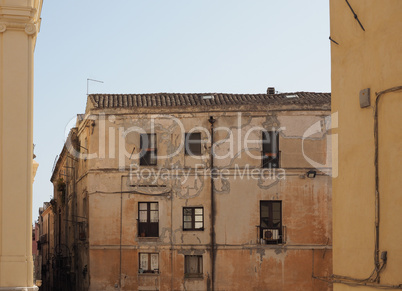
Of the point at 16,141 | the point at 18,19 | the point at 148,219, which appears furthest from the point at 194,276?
the point at 18,19

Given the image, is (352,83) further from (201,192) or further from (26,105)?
(201,192)

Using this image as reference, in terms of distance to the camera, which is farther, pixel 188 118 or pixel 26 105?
pixel 188 118

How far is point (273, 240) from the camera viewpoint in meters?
34.0

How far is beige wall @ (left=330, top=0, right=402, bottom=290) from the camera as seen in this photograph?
1159 cm

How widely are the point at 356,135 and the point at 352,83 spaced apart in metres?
0.90

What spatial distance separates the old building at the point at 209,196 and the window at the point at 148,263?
0.04 metres

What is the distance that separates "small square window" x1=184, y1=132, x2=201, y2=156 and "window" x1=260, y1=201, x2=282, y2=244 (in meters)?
3.70

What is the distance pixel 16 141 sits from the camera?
1469 centimetres

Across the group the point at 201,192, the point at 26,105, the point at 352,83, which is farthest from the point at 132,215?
the point at 352,83

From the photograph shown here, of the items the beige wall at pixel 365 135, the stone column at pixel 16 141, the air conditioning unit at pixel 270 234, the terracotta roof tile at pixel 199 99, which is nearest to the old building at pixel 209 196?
the air conditioning unit at pixel 270 234

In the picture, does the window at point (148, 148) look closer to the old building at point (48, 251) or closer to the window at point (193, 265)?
the window at point (193, 265)

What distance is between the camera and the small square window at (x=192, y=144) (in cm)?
3497

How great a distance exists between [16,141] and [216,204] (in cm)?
2035

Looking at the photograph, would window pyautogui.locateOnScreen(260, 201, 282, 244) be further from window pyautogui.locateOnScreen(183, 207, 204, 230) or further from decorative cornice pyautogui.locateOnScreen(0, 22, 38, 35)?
decorative cornice pyautogui.locateOnScreen(0, 22, 38, 35)
